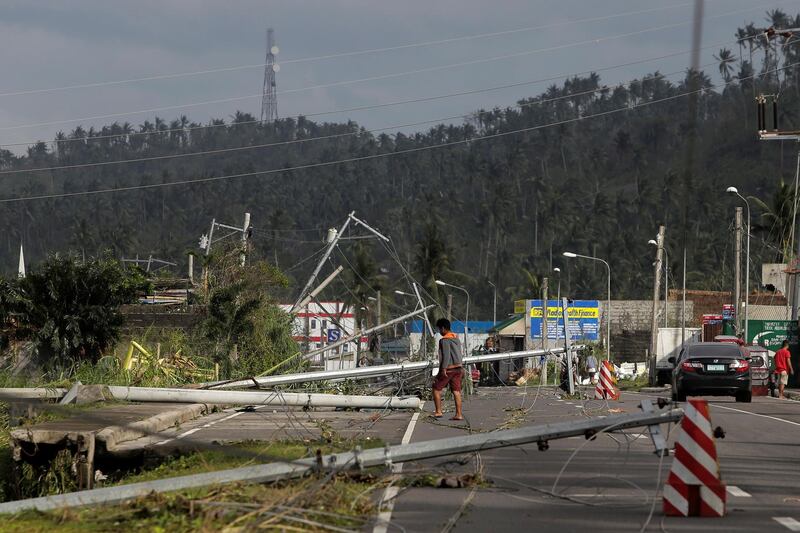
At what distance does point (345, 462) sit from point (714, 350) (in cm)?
2181

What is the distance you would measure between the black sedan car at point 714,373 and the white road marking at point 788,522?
68.2ft

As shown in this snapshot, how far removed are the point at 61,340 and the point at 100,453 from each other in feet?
61.1

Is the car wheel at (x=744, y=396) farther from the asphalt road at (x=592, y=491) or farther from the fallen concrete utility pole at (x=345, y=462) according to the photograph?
the fallen concrete utility pole at (x=345, y=462)

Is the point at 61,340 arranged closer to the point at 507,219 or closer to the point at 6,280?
the point at 6,280

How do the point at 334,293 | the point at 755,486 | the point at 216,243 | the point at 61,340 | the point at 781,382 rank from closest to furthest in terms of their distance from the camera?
the point at 755,486 → the point at 61,340 → the point at 781,382 → the point at 216,243 → the point at 334,293

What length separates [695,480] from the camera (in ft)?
32.6

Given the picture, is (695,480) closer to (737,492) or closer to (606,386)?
(737,492)

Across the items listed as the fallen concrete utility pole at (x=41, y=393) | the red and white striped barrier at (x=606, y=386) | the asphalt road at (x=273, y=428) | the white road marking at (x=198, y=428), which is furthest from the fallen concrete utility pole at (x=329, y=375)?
the fallen concrete utility pole at (x=41, y=393)

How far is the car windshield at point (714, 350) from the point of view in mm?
30453

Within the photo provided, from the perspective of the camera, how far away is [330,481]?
420 inches

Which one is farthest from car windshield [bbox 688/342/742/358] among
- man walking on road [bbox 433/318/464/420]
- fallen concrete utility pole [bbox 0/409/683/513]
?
fallen concrete utility pole [bbox 0/409/683/513]

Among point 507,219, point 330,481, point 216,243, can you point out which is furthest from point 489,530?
point 507,219

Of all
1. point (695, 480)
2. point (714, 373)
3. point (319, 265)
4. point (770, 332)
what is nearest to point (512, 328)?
point (770, 332)

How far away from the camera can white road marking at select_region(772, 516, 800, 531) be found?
30.4 ft
